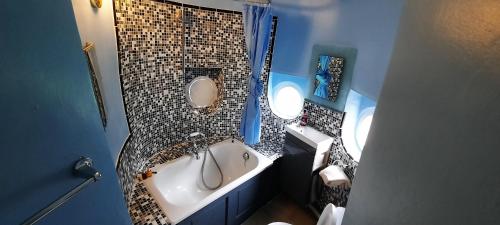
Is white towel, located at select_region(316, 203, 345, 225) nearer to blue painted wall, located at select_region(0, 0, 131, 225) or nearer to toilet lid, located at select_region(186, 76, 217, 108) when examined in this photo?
blue painted wall, located at select_region(0, 0, 131, 225)

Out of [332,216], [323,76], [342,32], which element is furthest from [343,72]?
[332,216]

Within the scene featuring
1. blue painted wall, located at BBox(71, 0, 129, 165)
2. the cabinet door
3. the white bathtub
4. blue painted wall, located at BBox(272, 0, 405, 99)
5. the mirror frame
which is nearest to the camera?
blue painted wall, located at BBox(71, 0, 129, 165)

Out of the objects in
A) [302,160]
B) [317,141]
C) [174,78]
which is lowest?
[302,160]

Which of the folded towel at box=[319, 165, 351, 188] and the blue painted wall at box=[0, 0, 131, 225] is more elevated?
the blue painted wall at box=[0, 0, 131, 225]

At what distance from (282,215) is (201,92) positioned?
1818mm

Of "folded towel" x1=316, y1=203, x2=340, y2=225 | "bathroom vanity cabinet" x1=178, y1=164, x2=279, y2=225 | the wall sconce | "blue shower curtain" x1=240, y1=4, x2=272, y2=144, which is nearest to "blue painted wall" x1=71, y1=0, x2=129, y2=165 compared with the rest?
the wall sconce

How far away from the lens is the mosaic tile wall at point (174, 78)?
1845 mm

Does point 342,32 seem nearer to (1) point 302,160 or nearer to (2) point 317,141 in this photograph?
(2) point 317,141

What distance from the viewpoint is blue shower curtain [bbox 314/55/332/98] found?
7.18ft

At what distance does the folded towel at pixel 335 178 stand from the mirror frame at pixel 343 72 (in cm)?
63

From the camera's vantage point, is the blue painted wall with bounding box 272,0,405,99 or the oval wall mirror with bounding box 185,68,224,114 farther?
the oval wall mirror with bounding box 185,68,224,114

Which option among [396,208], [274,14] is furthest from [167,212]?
[274,14]

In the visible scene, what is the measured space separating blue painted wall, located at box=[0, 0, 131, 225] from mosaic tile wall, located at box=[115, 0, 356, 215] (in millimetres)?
1030

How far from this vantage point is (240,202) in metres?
2.24
